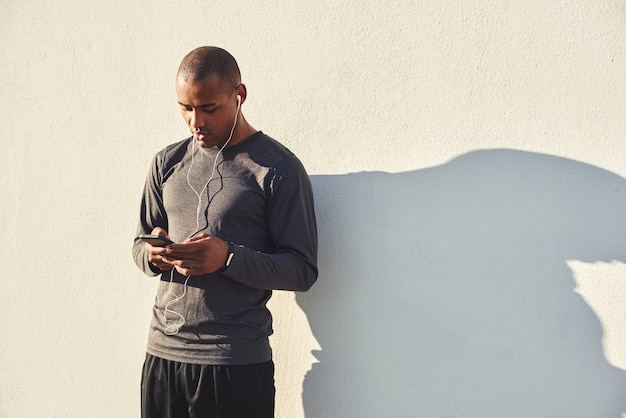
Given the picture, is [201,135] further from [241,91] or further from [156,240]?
[156,240]

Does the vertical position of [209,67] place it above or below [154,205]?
above

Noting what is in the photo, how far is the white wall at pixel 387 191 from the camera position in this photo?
7.77ft

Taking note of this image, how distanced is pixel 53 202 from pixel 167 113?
0.73m

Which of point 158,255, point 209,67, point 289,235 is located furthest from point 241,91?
point 158,255

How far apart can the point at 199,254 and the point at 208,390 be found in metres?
0.49

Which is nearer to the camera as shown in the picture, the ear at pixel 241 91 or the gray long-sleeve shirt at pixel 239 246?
the gray long-sleeve shirt at pixel 239 246

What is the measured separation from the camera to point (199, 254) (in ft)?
7.41

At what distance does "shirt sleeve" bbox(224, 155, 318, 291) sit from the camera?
239cm

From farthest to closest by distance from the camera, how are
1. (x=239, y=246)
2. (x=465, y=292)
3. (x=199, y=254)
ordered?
A: (x=465, y=292) < (x=239, y=246) < (x=199, y=254)

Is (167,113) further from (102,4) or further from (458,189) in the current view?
(458,189)

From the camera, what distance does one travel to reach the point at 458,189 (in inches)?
99.7

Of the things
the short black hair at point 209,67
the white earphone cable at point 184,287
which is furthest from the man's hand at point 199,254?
the short black hair at point 209,67

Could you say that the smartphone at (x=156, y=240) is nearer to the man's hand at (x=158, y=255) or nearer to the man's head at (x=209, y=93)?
the man's hand at (x=158, y=255)

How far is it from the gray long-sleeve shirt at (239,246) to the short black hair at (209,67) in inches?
9.2
